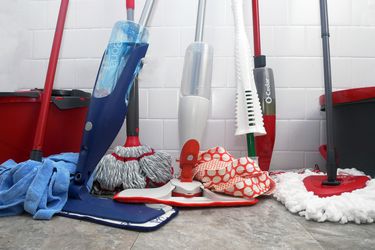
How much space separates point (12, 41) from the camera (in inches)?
40.4

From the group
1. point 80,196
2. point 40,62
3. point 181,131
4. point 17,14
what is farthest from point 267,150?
point 17,14

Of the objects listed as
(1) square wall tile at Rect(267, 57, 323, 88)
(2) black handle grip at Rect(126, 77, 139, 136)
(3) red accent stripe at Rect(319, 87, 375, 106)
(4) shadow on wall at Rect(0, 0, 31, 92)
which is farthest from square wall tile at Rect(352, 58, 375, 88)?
(4) shadow on wall at Rect(0, 0, 31, 92)

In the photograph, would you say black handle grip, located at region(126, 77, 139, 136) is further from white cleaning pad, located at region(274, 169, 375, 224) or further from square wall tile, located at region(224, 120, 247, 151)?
white cleaning pad, located at region(274, 169, 375, 224)

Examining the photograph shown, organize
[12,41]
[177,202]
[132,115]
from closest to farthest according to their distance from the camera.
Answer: [177,202], [132,115], [12,41]

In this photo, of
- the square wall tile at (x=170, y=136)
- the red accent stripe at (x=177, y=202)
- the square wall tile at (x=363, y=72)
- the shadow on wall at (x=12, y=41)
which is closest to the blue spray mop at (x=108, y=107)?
the red accent stripe at (x=177, y=202)

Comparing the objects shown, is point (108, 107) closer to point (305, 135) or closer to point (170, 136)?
point (170, 136)

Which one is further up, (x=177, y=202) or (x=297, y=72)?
(x=297, y=72)

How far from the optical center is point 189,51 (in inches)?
30.0

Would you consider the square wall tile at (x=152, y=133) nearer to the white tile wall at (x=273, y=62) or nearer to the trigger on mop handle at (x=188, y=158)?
the white tile wall at (x=273, y=62)

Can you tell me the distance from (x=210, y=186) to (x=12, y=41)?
0.90m

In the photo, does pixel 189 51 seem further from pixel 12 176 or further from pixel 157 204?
pixel 12 176

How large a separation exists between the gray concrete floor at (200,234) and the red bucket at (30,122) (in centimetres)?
30

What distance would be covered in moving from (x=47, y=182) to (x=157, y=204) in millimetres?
244

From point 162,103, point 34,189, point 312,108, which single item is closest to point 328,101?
point 312,108
